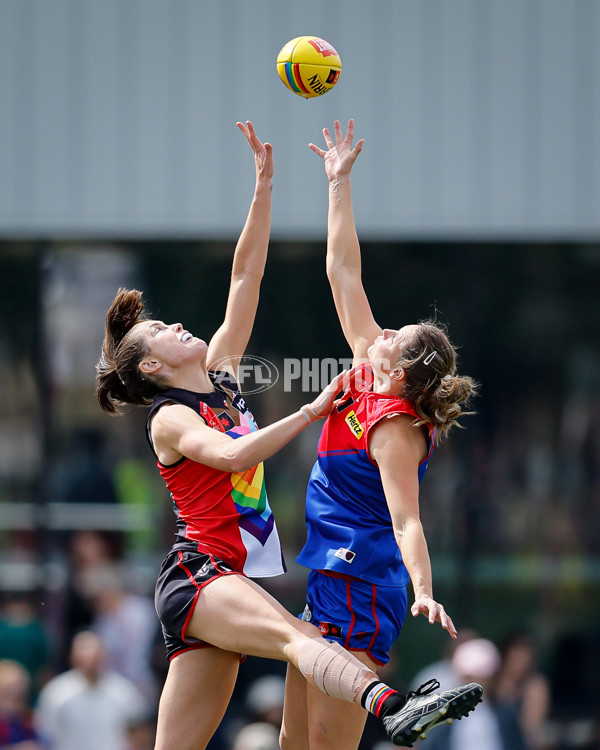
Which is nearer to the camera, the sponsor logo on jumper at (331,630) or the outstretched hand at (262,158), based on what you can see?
the sponsor logo on jumper at (331,630)

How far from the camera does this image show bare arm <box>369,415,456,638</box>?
3758 millimetres

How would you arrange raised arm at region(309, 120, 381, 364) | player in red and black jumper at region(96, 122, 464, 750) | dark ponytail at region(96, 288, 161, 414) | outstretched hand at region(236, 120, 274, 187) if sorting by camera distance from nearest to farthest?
player in red and black jumper at region(96, 122, 464, 750) < dark ponytail at region(96, 288, 161, 414) < raised arm at region(309, 120, 381, 364) < outstretched hand at region(236, 120, 274, 187)

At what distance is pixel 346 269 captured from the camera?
452 cm

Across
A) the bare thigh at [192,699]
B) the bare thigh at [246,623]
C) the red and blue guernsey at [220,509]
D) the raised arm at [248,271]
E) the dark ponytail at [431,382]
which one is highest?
the raised arm at [248,271]

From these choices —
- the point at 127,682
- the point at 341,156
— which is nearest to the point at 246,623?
the point at 341,156

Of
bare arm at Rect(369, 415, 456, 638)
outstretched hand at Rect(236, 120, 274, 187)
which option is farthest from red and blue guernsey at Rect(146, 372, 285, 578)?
outstretched hand at Rect(236, 120, 274, 187)

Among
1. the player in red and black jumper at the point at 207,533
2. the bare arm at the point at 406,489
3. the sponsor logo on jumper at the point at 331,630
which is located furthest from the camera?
the sponsor logo on jumper at the point at 331,630

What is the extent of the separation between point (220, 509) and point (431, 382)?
0.92 metres

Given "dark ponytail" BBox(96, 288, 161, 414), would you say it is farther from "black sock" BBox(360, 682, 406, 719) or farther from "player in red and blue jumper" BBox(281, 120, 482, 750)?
"black sock" BBox(360, 682, 406, 719)

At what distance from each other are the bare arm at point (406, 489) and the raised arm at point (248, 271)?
0.88 metres

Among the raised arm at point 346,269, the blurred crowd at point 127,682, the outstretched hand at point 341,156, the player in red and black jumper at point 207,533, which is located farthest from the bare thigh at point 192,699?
the blurred crowd at point 127,682

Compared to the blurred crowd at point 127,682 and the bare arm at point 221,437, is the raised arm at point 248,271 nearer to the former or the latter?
the bare arm at point 221,437

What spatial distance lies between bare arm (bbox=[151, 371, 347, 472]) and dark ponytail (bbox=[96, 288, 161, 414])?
202 millimetres

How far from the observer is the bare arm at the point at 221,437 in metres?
3.84
